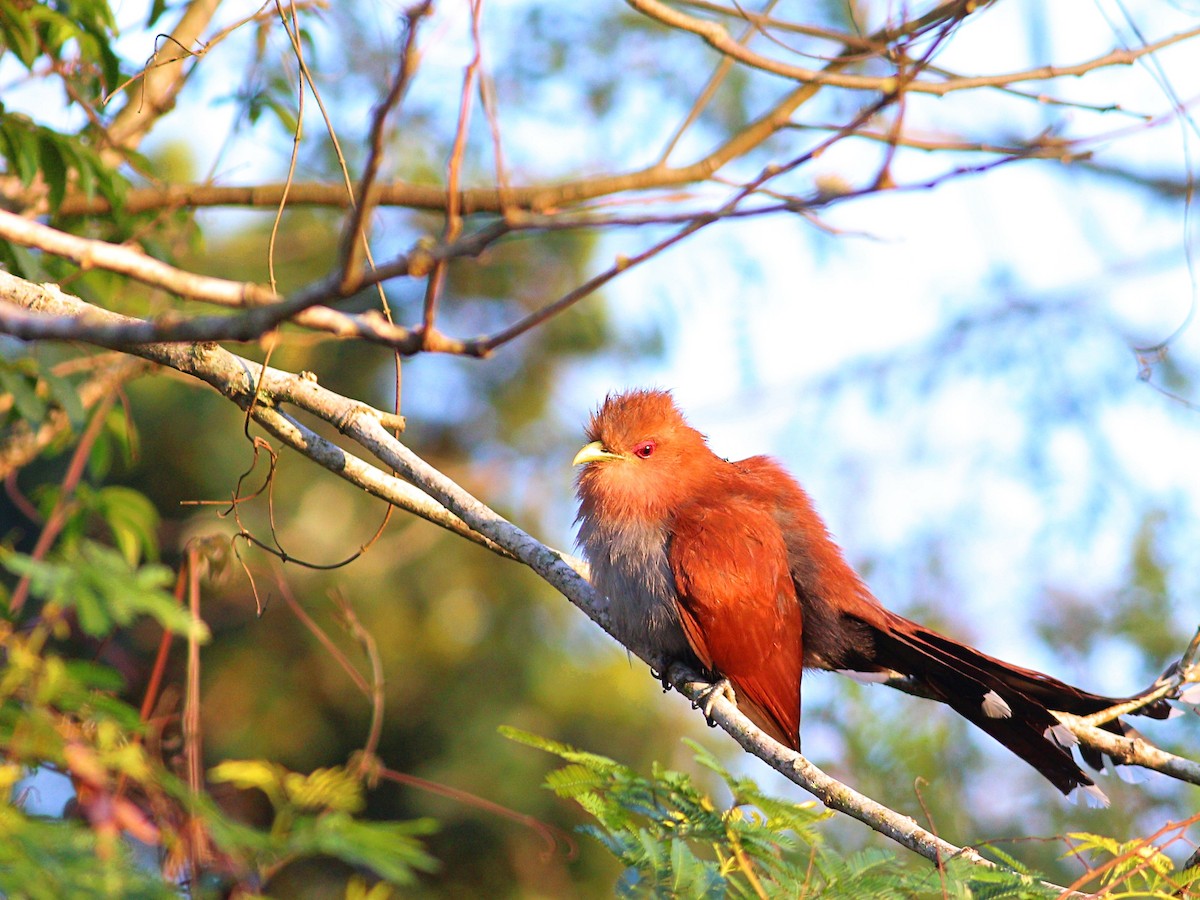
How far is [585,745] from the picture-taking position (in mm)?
7859

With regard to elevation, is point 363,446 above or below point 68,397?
above

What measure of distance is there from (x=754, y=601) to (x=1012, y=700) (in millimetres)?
865

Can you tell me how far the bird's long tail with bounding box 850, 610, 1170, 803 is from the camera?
323cm

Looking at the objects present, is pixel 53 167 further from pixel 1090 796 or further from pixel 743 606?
pixel 1090 796

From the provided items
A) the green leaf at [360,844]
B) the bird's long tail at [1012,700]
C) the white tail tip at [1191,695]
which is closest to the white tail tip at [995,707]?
the bird's long tail at [1012,700]

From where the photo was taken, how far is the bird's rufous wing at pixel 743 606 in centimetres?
343

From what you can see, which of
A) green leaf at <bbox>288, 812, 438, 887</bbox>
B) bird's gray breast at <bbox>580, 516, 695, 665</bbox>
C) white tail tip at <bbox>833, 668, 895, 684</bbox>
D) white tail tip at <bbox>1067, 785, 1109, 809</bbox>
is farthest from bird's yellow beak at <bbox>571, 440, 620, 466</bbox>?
green leaf at <bbox>288, 812, 438, 887</bbox>

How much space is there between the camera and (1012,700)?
130 inches

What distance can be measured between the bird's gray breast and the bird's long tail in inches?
30.4

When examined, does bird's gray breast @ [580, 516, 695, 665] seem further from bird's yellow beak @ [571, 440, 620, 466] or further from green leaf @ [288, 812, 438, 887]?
green leaf @ [288, 812, 438, 887]

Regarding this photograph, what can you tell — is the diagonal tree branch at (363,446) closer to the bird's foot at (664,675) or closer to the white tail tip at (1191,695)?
the bird's foot at (664,675)

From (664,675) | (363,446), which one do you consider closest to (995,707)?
(664,675)

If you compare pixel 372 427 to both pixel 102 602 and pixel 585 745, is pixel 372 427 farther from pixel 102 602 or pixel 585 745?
pixel 585 745

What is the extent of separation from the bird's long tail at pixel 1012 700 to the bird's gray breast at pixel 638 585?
30.4 inches
